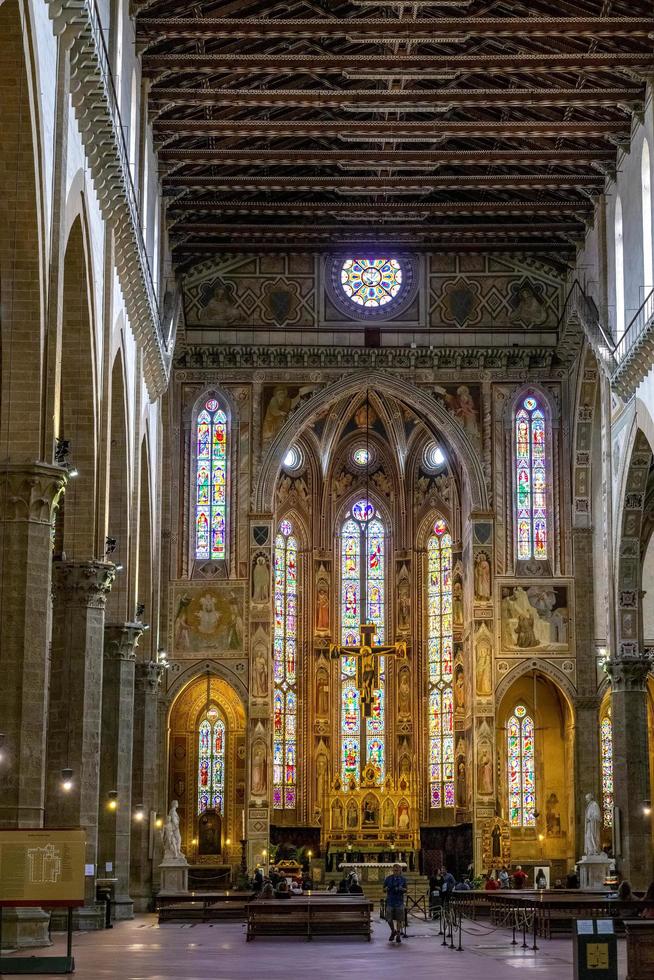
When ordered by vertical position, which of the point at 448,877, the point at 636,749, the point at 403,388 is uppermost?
the point at 403,388

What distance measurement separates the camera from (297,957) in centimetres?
2503

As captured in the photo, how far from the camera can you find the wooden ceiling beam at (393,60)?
36.0 metres

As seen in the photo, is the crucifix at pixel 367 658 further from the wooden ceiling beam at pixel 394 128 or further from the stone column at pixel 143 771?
the wooden ceiling beam at pixel 394 128

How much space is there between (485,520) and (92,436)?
21.4 meters

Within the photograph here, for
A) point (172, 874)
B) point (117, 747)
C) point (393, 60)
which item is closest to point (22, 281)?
point (117, 747)

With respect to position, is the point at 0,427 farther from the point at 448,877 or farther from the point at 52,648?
the point at 448,877

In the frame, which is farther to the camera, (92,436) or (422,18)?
(422,18)

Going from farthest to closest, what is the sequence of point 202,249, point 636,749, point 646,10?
point 202,249 → point 636,749 → point 646,10

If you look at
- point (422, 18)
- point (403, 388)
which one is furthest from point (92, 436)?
point (403, 388)

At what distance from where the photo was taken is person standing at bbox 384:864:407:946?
97.9 feet

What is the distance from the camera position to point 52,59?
79.4 ft

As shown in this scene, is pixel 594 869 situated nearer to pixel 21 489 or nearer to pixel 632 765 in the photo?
pixel 632 765

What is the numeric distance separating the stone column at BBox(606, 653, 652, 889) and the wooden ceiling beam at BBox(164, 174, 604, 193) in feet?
40.7

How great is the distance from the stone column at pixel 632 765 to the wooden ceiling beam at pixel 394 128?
42.3 ft
